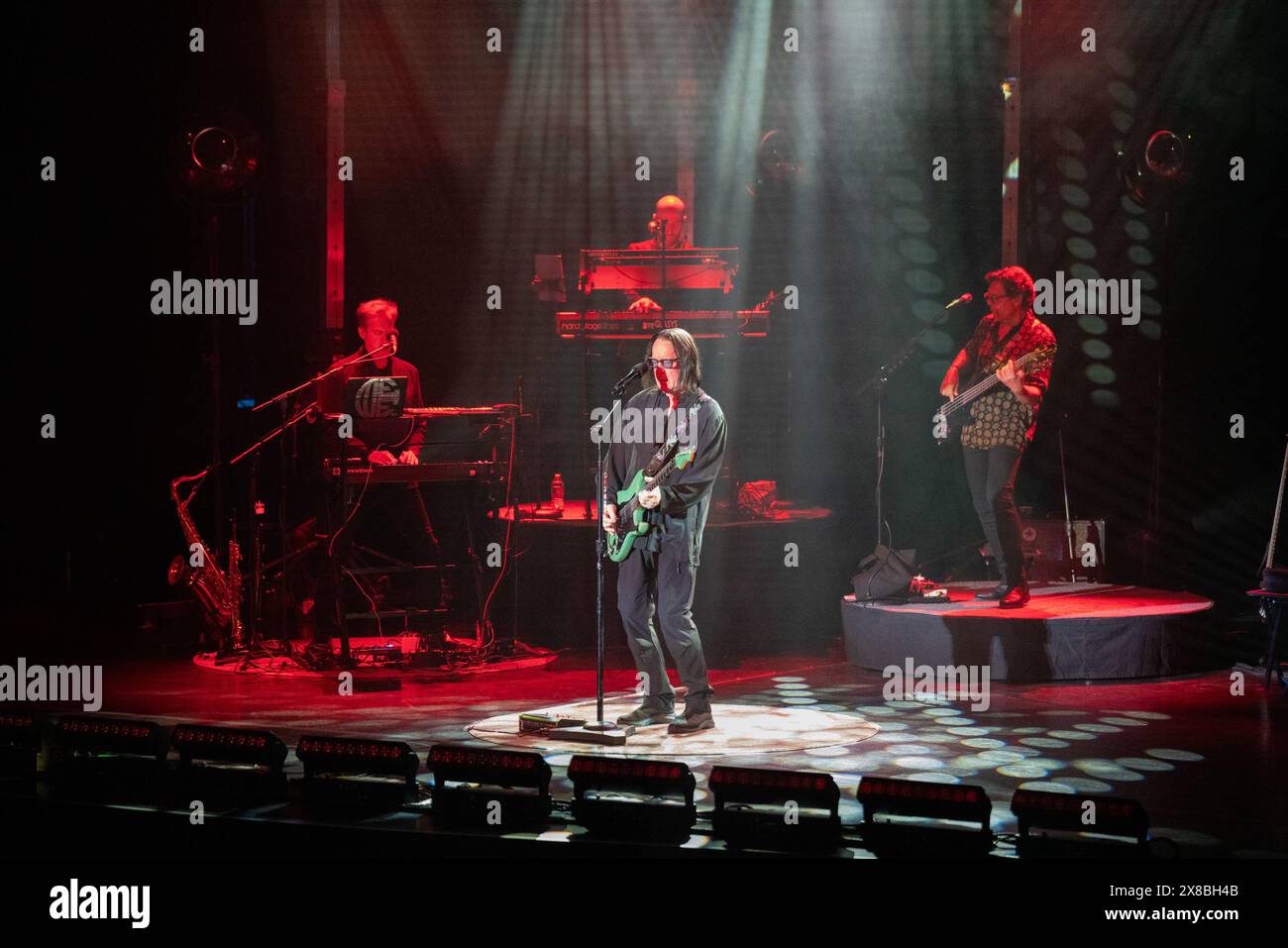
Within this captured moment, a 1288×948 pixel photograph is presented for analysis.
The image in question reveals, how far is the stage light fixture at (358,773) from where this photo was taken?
4.61m

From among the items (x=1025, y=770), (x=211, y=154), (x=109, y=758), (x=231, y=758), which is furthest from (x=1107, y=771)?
(x=211, y=154)

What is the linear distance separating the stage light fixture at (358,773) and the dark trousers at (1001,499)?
4146 mm

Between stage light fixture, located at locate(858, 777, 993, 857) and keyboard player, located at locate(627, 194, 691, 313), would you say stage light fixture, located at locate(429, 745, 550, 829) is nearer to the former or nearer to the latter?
stage light fixture, located at locate(858, 777, 993, 857)

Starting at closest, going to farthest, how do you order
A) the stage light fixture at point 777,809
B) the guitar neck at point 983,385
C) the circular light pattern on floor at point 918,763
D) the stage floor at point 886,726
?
1. the stage light fixture at point 777,809
2. the stage floor at point 886,726
3. the circular light pattern on floor at point 918,763
4. the guitar neck at point 983,385

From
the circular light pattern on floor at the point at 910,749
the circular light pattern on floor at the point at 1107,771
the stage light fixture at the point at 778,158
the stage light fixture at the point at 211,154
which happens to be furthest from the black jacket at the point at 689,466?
the stage light fixture at the point at 778,158

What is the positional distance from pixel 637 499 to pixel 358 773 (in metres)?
1.77

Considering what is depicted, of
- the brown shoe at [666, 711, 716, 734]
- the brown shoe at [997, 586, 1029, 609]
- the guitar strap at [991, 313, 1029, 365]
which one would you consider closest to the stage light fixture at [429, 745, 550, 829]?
the brown shoe at [666, 711, 716, 734]

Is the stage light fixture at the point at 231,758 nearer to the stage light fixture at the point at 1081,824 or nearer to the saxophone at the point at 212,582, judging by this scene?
the stage light fixture at the point at 1081,824

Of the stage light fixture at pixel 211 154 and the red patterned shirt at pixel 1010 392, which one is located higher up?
the stage light fixture at pixel 211 154

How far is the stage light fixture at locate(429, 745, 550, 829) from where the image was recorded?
4.38 m

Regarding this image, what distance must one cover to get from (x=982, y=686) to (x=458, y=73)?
627cm

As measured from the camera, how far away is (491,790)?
4.46 meters

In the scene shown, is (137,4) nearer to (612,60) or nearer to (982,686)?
(612,60)

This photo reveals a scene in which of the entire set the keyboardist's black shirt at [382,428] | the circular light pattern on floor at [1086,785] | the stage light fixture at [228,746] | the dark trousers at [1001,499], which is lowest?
the circular light pattern on floor at [1086,785]
